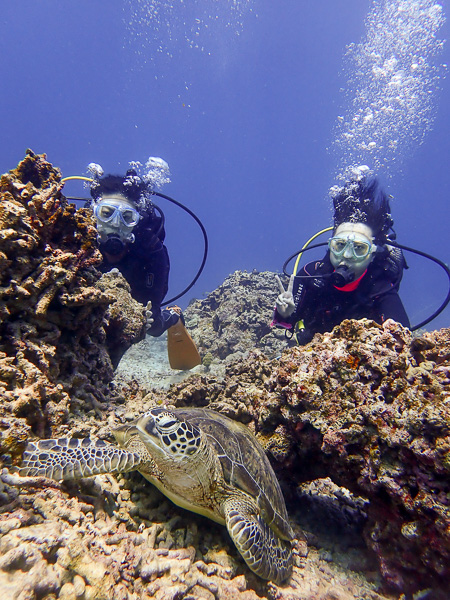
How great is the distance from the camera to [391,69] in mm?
30688

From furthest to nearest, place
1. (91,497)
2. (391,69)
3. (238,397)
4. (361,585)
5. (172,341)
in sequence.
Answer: (391,69) < (172,341) < (238,397) < (361,585) < (91,497)

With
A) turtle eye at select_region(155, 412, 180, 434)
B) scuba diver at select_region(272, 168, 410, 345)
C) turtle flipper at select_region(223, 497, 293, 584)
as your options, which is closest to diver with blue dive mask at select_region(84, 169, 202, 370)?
scuba diver at select_region(272, 168, 410, 345)

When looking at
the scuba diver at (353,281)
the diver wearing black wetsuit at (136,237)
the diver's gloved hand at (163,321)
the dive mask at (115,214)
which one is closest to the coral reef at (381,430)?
the scuba diver at (353,281)

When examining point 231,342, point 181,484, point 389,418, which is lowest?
point 181,484

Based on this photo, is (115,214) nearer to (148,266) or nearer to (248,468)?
(148,266)

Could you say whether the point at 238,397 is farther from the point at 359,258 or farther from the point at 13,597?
the point at 359,258

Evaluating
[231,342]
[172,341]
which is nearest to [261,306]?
[231,342]

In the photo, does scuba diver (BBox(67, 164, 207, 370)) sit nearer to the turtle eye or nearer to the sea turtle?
the sea turtle

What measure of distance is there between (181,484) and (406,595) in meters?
1.62

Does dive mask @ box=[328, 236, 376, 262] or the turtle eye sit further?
dive mask @ box=[328, 236, 376, 262]

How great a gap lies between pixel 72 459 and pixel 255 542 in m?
1.31

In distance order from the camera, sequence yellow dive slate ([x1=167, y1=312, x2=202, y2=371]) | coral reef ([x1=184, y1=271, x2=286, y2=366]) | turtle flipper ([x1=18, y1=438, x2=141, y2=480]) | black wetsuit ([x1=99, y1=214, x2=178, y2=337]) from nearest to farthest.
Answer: turtle flipper ([x1=18, y1=438, x2=141, y2=480]) → black wetsuit ([x1=99, y1=214, x2=178, y2=337]) → yellow dive slate ([x1=167, y1=312, x2=202, y2=371]) → coral reef ([x1=184, y1=271, x2=286, y2=366])

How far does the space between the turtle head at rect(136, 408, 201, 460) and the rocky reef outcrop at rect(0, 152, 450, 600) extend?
437mm

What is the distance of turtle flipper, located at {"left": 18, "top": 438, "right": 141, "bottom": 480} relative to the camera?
1.76 m
